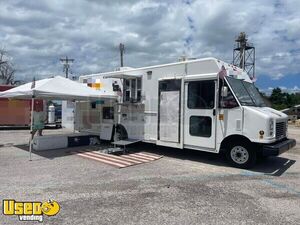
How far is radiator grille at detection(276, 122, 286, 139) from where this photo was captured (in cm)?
745

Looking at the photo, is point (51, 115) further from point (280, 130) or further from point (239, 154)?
point (280, 130)

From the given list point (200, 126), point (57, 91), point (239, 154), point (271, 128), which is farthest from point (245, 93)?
point (57, 91)

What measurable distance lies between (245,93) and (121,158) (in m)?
4.14

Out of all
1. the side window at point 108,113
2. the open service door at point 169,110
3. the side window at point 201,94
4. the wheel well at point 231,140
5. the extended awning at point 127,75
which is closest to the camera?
the wheel well at point 231,140

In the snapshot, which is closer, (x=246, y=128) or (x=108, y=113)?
(x=246, y=128)

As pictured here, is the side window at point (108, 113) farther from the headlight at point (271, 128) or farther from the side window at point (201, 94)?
the headlight at point (271, 128)

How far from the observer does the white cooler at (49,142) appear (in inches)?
391

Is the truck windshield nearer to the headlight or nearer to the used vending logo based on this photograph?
the headlight

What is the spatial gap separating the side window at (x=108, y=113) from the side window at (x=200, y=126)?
378 centimetres

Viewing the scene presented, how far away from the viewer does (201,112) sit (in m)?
8.03

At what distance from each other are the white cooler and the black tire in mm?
6104

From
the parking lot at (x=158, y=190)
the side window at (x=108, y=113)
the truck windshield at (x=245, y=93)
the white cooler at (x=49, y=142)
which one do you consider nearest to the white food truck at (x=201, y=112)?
the truck windshield at (x=245, y=93)

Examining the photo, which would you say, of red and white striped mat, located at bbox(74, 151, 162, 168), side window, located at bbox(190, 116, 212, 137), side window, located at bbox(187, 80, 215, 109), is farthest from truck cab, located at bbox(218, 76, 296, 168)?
red and white striped mat, located at bbox(74, 151, 162, 168)

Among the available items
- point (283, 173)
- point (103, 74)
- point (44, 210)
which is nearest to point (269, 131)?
point (283, 173)
